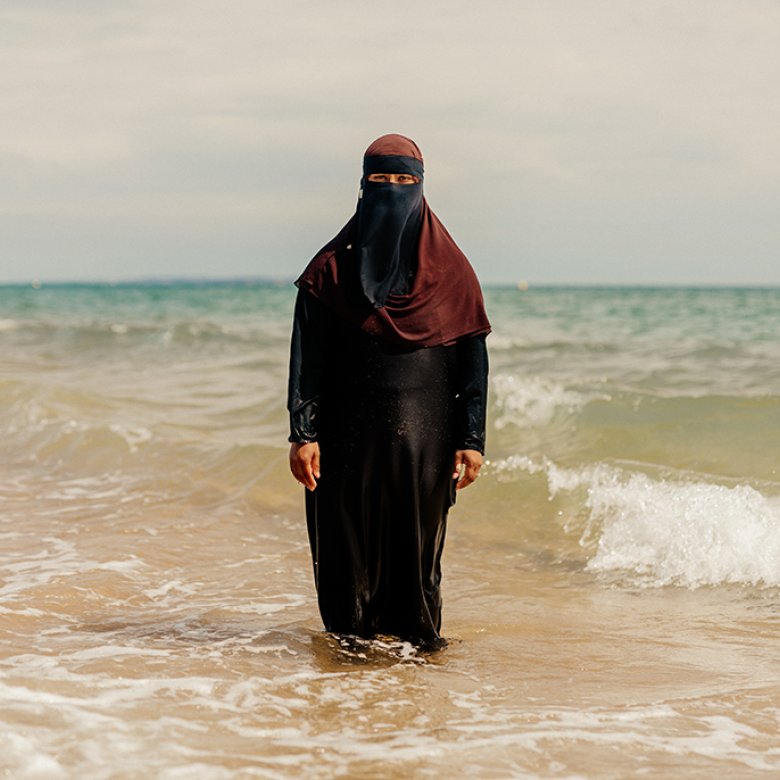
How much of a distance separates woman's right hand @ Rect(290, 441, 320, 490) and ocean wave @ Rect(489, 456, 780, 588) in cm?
285

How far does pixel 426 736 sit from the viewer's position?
3398 mm

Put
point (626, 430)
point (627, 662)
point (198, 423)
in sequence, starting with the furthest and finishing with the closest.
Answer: point (198, 423) < point (626, 430) < point (627, 662)

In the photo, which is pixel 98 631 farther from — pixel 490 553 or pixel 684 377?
pixel 684 377

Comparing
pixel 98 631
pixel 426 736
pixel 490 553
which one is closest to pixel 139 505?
pixel 490 553

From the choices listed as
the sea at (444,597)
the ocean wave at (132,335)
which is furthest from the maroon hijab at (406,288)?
the ocean wave at (132,335)

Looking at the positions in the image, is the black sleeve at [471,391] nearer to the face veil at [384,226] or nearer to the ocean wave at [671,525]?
the face veil at [384,226]

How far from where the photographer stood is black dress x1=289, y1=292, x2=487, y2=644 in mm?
3943

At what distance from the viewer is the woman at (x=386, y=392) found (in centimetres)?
385

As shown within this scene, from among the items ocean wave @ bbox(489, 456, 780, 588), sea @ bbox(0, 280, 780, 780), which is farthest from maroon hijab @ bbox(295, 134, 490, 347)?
ocean wave @ bbox(489, 456, 780, 588)

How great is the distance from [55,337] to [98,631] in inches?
938

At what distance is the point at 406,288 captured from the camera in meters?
3.88

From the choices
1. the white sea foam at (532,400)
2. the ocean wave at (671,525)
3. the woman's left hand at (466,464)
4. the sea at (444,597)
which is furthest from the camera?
the white sea foam at (532,400)

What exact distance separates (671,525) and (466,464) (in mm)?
3219

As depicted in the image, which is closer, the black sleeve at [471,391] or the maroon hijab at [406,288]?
the maroon hijab at [406,288]
